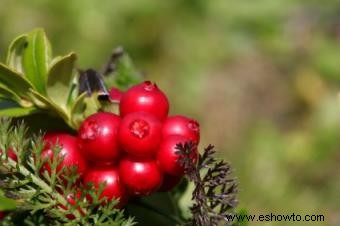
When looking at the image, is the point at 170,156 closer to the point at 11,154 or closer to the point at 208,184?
the point at 208,184

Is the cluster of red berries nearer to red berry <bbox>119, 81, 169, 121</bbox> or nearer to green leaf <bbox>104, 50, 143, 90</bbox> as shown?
red berry <bbox>119, 81, 169, 121</bbox>

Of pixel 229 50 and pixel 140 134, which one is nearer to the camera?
pixel 140 134

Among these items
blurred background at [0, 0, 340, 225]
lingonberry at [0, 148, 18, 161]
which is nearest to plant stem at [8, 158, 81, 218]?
lingonberry at [0, 148, 18, 161]

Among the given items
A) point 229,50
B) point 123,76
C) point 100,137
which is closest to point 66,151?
point 100,137

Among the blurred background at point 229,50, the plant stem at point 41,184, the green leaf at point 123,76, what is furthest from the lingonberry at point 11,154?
the blurred background at point 229,50

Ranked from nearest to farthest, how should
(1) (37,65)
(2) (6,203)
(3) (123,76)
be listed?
(2) (6,203)
(1) (37,65)
(3) (123,76)

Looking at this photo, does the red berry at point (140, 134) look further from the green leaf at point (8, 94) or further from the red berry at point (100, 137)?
the green leaf at point (8, 94)

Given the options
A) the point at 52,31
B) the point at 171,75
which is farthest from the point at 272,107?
the point at 52,31
